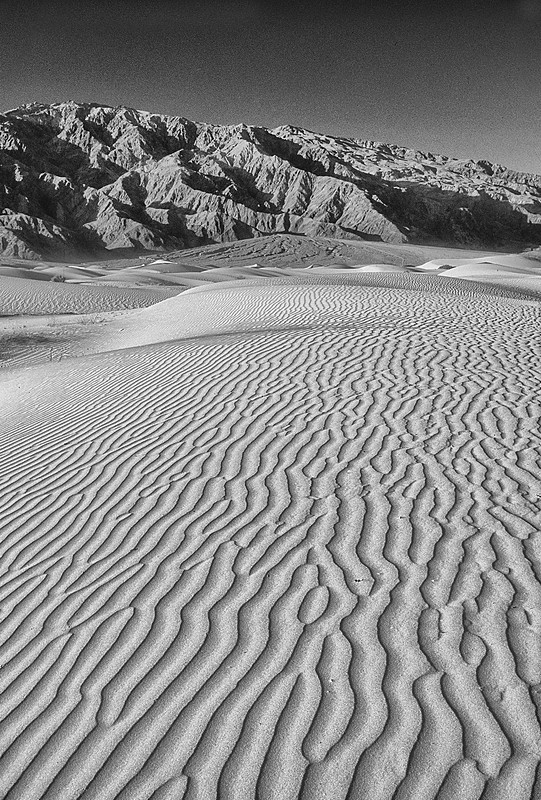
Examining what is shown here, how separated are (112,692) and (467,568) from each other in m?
2.04

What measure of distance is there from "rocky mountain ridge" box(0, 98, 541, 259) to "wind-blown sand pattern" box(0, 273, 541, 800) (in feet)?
299

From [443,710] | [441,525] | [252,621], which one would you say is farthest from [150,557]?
[443,710]

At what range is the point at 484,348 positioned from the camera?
9.84 metres

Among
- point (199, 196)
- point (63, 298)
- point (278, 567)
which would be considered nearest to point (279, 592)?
point (278, 567)

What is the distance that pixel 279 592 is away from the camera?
379 centimetres

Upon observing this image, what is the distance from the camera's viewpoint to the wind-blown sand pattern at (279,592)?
267 centimetres

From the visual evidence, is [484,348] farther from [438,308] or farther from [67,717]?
[67,717]

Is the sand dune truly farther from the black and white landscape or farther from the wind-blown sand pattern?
the wind-blown sand pattern

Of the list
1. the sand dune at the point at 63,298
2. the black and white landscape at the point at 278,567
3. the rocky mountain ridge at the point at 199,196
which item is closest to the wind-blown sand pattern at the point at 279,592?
the black and white landscape at the point at 278,567

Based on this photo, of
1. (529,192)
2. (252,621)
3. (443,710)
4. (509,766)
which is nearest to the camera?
(509,766)

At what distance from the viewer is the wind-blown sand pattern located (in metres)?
2.67

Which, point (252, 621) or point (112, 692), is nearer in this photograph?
point (112, 692)

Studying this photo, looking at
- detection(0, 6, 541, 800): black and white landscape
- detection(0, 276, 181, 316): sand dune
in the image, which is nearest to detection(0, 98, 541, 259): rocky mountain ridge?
detection(0, 276, 181, 316): sand dune

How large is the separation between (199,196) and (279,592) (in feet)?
393
